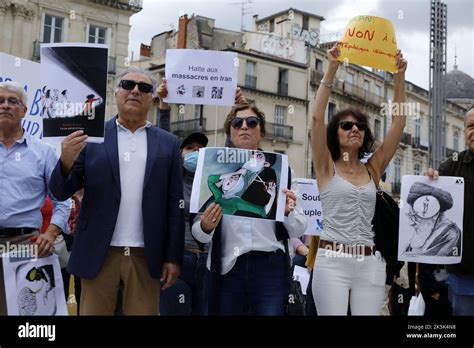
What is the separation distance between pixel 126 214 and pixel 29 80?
7.48ft

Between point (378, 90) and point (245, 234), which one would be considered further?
point (378, 90)

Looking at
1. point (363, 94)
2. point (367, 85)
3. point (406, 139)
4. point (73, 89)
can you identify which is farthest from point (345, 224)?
point (367, 85)

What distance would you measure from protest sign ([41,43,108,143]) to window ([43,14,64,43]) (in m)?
1.46

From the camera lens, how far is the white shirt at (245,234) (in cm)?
358

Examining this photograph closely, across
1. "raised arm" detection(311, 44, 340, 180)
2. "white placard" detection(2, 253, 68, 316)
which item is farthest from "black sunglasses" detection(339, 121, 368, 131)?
"white placard" detection(2, 253, 68, 316)

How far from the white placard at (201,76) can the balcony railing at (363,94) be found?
54.1 inches

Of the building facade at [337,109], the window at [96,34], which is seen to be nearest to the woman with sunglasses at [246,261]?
the building facade at [337,109]

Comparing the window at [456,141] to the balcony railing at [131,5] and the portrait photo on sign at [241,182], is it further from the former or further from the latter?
the balcony railing at [131,5]

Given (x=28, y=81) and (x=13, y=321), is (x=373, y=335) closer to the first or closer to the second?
(x=13, y=321)

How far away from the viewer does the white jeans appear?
3.62m

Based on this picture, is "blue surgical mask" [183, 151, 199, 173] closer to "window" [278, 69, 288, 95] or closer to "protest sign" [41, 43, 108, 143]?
"protest sign" [41, 43, 108, 143]

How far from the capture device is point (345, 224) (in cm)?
366

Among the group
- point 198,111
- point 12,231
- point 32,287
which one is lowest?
point 32,287

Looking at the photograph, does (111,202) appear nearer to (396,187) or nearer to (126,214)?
(126,214)
